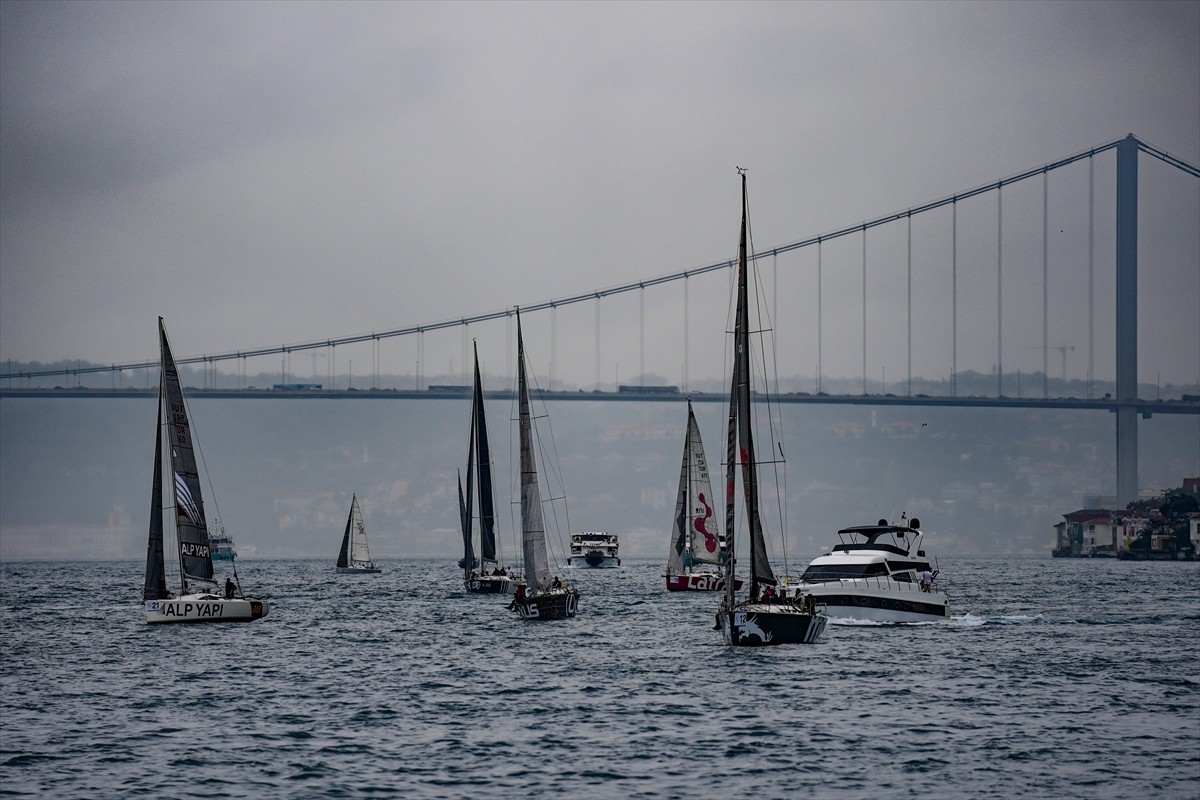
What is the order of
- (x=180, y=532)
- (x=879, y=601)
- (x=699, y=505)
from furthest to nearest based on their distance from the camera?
(x=699, y=505) → (x=180, y=532) → (x=879, y=601)

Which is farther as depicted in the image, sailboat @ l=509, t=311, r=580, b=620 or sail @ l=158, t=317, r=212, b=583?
sailboat @ l=509, t=311, r=580, b=620

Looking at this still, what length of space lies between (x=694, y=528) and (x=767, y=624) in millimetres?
30157

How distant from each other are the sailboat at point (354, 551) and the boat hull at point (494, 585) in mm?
45546

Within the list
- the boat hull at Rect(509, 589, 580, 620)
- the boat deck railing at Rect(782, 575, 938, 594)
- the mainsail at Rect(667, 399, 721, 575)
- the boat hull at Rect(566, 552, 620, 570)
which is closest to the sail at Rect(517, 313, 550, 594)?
the boat hull at Rect(509, 589, 580, 620)

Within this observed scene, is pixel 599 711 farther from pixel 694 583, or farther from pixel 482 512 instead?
pixel 694 583

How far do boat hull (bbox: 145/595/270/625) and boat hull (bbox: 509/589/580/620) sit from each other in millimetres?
8816

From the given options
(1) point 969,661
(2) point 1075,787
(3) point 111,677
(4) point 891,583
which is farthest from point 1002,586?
(2) point 1075,787

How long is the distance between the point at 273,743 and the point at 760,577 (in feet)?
53.7

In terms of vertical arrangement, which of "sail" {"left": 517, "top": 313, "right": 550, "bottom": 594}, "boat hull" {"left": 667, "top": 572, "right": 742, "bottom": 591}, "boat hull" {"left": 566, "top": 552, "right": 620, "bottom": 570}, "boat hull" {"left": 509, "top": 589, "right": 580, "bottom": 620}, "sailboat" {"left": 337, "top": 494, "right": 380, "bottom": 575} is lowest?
"boat hull" {"left": 566, "top": 552, "right": 620, "bottom": 570}

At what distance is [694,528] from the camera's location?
68125 millimetres

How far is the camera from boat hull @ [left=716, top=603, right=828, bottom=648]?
37844mm

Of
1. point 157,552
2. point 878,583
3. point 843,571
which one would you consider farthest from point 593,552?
point 878,583

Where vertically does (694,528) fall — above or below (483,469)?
below

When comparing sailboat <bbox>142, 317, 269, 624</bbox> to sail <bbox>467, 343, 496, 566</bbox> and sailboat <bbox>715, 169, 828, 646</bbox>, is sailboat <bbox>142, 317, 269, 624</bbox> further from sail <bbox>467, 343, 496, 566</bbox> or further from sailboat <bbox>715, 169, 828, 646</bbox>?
sailboat <bbox>715, 169, 828, 646</bbox>
